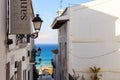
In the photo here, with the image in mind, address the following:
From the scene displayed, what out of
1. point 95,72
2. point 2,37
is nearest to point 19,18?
point 2,37

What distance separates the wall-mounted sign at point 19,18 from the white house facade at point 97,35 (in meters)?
10.9

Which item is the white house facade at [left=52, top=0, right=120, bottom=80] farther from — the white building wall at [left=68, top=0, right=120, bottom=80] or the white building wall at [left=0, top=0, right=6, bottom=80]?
the white building wall at [left=0, top=0, right=6, bottom=80]

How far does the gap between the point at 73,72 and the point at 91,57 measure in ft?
4.56

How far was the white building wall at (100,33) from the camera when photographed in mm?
18797

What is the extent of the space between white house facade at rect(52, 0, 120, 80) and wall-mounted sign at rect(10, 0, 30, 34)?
1091 centimetres

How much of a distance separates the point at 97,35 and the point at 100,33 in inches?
8.3

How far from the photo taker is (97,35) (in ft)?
62.0

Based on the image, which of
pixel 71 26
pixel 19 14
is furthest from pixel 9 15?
pixel 71 26

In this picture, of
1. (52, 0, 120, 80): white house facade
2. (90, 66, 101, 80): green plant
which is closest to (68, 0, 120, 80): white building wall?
(52, 0, 120, 80): white house facade

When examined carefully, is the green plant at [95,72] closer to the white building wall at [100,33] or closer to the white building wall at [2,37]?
the white building wall at [100,33]

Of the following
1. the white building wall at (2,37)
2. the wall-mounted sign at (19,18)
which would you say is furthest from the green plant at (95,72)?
the wall-mounted sign at (19,18)

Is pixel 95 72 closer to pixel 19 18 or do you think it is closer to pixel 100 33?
pixel 100 33

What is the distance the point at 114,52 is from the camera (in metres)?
18.8

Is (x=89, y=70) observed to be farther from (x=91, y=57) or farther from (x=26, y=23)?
(x=26, y=23)
